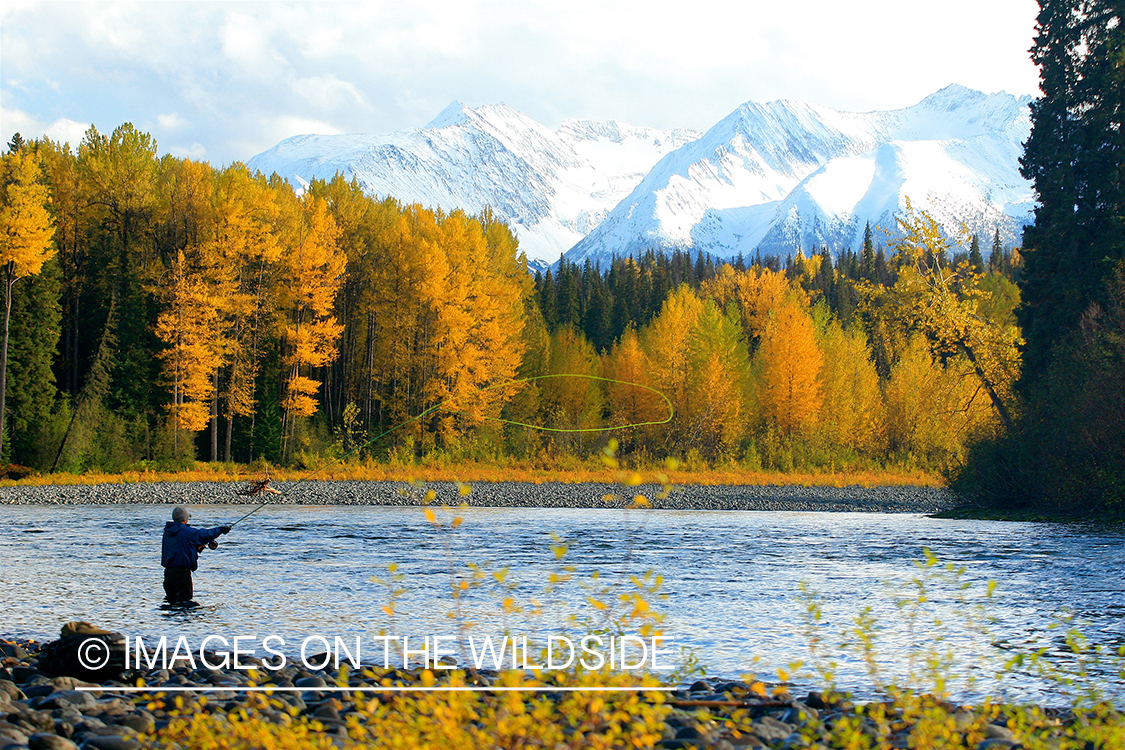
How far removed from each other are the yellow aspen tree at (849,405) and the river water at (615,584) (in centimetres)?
2302

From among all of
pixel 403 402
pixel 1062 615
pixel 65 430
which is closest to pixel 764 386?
pixel 403 402

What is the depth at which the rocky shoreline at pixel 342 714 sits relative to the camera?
19.5ft

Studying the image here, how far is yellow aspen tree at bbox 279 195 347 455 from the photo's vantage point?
3934 centimetres

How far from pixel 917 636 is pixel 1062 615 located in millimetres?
2211

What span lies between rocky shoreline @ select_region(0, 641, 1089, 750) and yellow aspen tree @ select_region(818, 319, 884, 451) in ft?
137

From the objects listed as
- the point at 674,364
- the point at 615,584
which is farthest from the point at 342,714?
the point at 674,364

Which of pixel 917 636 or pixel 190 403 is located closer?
pixel 917 636

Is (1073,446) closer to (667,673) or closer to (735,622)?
(735,622)

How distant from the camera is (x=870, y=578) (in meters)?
15.4

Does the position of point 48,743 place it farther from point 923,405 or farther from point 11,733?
point 923,405

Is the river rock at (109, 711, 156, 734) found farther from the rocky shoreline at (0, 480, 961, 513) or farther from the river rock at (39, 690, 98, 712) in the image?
the rocky shoreline at (0, 480, 961, 513)

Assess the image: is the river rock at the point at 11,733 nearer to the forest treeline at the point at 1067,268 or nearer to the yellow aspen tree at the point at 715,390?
the forest treeline at the point at 1067,268

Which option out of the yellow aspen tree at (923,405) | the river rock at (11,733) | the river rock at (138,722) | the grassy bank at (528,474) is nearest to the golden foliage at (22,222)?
the grassy bank at (528,474)

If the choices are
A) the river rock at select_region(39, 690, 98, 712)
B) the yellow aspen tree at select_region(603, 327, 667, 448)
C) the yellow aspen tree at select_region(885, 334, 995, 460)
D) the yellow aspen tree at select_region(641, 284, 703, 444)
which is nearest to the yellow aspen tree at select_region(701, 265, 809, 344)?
the yellow aspen tree at select_region(603, 327, 667, 448)
